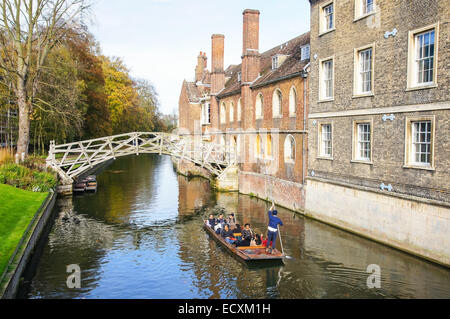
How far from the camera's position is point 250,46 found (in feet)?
84.0

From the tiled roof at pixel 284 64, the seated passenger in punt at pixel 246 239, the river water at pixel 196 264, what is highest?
the tiled roof at pixel 284 64

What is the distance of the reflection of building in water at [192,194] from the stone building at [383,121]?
7.11 m

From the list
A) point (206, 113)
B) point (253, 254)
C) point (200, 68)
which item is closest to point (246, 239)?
point (253, 254)

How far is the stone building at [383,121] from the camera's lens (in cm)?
1209

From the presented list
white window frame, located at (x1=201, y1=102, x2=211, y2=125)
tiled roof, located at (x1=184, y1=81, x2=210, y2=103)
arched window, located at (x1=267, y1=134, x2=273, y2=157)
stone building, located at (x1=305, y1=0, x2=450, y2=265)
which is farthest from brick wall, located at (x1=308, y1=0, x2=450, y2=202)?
tiled roof, located at (x1=184, y1=81, x2=210, y2=103)

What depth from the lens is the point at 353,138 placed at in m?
15.9

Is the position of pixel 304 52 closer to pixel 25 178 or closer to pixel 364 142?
pixel 364 142

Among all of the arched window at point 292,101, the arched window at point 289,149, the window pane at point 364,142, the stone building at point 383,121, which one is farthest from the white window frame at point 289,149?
the window pane at point 364,142

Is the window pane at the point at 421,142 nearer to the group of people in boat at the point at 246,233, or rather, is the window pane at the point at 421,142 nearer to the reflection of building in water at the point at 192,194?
the group of people in boat at the point at 246,233

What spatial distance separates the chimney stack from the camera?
2534 centimetres

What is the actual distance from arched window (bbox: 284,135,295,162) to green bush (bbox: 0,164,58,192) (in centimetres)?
1316

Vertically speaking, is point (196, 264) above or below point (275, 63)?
below

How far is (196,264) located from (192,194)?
14.2 metres
